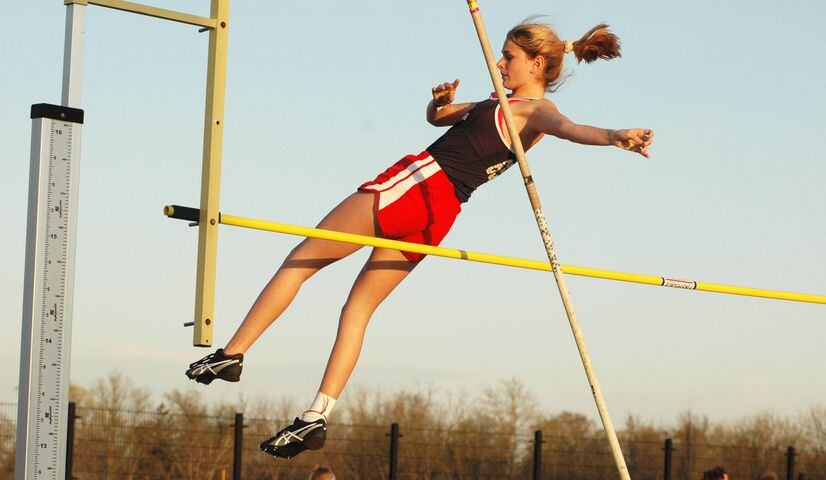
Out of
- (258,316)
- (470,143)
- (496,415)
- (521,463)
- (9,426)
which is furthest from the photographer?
(496,415)

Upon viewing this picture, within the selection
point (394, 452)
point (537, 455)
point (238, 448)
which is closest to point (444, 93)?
point (238, 448)

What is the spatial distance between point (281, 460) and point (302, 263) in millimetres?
9899

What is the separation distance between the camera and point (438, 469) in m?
15.7

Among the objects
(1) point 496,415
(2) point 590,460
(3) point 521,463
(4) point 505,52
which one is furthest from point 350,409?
(4) point 505,52

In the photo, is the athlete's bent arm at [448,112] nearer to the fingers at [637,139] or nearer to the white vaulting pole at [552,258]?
the white vaulting pole at [552,258]

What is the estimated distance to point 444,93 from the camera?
540 cm

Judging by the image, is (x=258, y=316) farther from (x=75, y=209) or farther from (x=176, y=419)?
(x=176, y=419)

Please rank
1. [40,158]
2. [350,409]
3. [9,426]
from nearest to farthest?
[40,158], [9,426], [350,409]

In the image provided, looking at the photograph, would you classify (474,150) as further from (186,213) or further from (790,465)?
(790,465)

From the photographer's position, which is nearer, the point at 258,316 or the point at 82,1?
the point at 82,1

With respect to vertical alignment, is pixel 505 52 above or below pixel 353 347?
above

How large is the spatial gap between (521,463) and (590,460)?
1371 mm

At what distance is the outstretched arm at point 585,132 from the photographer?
15.5 feet

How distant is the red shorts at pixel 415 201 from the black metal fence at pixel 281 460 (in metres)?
6.54
